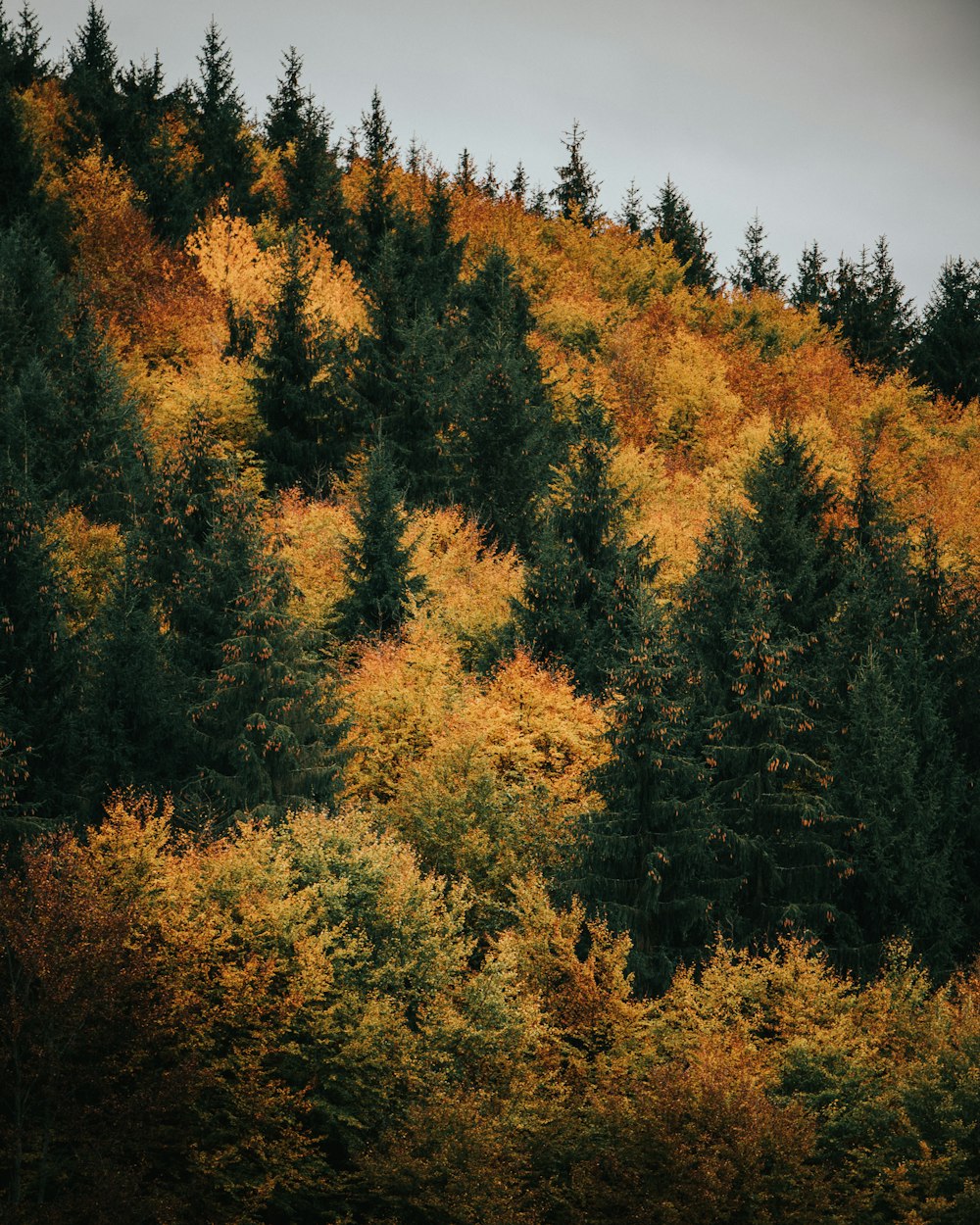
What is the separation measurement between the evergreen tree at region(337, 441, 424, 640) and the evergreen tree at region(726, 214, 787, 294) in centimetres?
8692

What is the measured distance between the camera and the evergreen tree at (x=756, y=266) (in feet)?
400

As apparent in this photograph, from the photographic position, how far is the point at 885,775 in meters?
38.7

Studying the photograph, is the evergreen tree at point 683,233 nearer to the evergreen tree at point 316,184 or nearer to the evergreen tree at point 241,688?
the evergreen tree at point 316,184

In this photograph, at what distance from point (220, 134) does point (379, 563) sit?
48382mm

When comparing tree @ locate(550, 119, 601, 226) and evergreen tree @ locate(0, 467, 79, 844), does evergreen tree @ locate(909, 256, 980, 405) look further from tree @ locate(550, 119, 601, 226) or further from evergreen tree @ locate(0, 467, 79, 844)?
evergreen tree @ locate(0, 467, 79, 844)

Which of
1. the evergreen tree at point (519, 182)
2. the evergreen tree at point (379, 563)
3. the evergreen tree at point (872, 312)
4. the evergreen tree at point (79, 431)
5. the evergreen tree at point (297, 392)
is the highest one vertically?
the evergreen tree at point (519, 182)

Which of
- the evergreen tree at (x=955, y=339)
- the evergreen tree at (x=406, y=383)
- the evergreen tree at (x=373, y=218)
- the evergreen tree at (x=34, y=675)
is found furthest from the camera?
the evergreen tree at (x=955, y=339)

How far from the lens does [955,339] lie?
301 feet

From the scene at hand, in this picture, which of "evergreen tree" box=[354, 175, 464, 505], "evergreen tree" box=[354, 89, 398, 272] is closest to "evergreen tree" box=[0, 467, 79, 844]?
"evergreen tree" box=[354, 175, 464, 505]

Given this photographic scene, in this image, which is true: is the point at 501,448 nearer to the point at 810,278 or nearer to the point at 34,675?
the point at 34,675

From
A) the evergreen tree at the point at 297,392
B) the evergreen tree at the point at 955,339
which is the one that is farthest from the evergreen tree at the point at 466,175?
the evergreen tree at the point at 297,392

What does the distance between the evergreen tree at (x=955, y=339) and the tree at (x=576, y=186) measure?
28.8 metres

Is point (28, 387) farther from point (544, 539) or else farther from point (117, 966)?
point (117, 966)

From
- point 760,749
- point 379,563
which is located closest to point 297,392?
point 379,563
